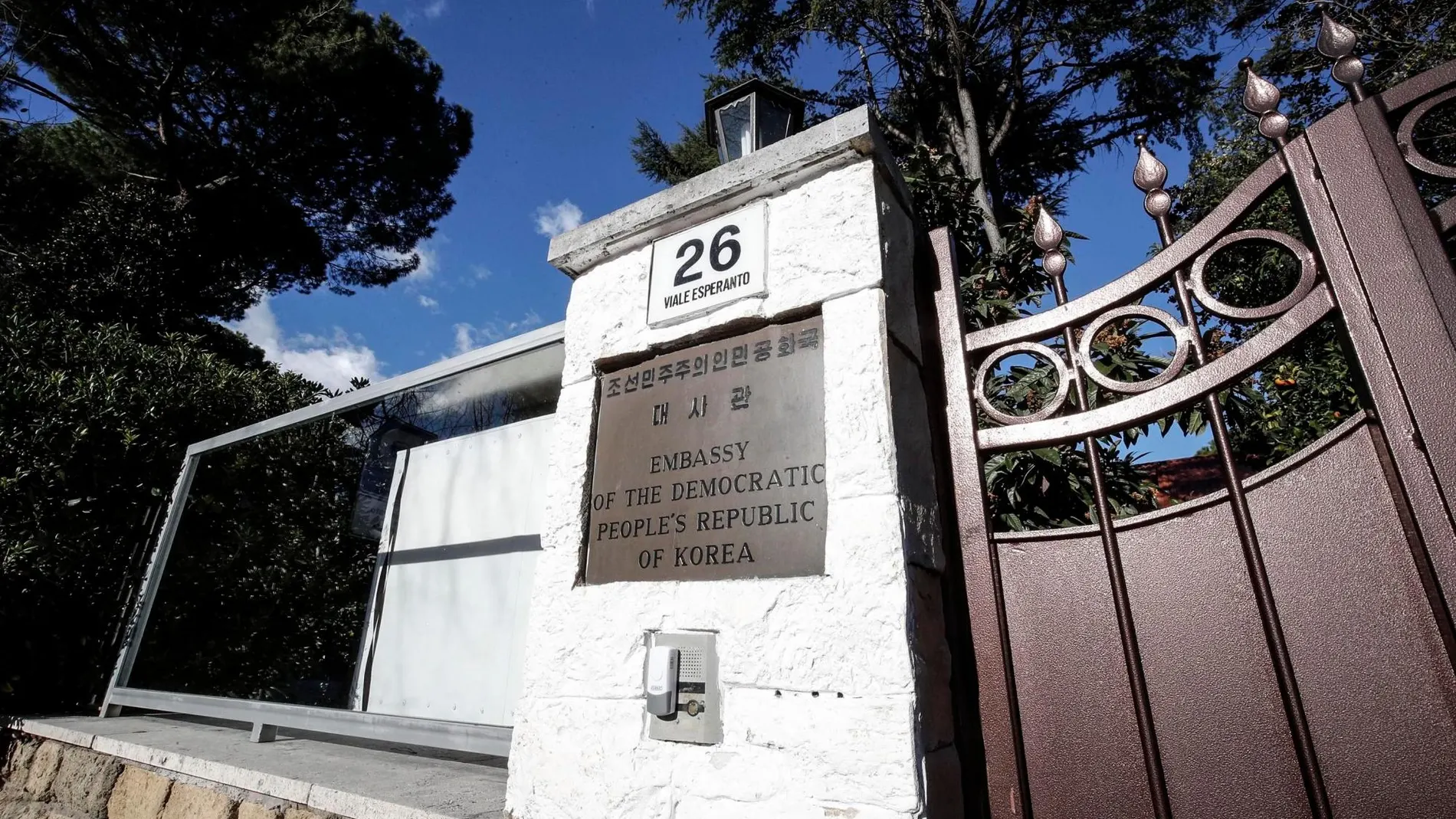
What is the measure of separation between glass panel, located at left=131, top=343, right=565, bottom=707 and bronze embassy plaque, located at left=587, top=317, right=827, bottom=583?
277cm

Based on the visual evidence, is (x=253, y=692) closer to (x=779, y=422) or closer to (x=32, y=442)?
(x=32, y=442)

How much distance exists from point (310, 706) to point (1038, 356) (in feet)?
8.84

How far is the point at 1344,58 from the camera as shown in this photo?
1.24 meters

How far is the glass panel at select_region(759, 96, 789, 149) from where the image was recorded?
2.02 m

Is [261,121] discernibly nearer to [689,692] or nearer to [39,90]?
[39,90]

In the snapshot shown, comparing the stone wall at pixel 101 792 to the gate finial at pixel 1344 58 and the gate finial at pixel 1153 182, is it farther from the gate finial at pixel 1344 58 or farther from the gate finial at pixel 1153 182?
the gate finial at pixel 1344 58

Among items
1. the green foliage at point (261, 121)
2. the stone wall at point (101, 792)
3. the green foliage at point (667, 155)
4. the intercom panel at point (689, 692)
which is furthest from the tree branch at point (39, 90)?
the intercom panel at point (689, 692)

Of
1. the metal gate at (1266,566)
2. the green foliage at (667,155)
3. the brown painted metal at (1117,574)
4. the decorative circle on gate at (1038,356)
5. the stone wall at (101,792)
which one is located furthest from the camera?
the green foliage at (667,155)

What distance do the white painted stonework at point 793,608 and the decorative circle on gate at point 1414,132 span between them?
92 cm

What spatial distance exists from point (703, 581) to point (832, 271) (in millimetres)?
775

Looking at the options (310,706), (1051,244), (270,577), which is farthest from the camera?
(270,577)

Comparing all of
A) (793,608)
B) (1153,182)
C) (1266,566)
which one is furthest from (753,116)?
(1266,566)

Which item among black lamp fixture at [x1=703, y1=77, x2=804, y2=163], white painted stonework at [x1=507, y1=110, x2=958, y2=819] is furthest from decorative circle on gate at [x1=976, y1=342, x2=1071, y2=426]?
black lamp fixture at [x1=703, y1=77, x2=804, y2=163]

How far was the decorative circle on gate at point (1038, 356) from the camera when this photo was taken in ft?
4.75
